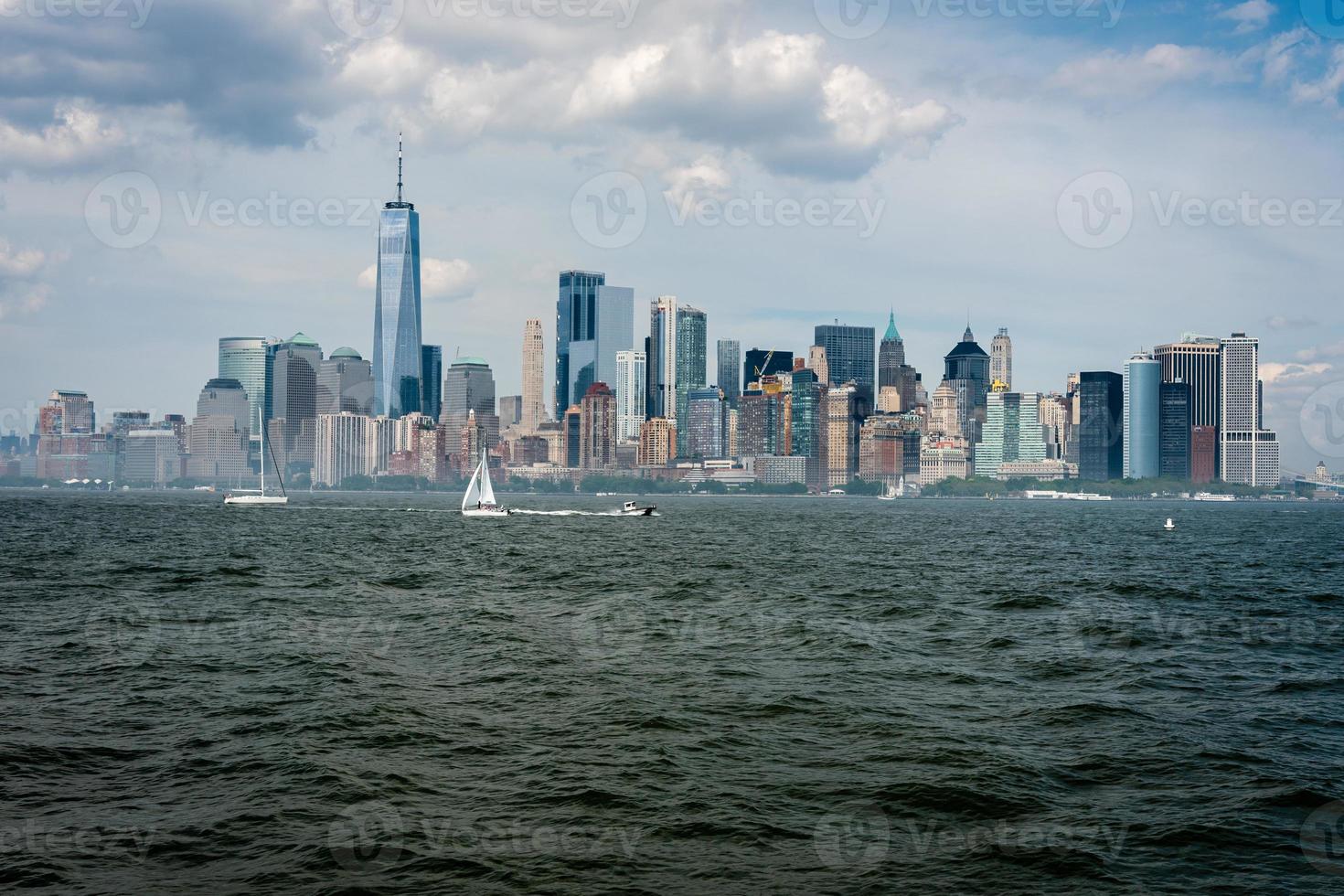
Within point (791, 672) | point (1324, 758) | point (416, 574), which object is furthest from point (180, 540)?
point (1324, 758)

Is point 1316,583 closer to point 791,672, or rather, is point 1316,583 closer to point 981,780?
point 791,672

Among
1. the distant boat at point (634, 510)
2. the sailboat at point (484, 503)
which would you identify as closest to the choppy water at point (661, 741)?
the sailboat at point (484, 503)

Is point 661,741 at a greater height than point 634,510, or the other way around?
point 661,741

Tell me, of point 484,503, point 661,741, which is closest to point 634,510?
point 484,503

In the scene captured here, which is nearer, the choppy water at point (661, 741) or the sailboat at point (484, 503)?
the choppy water at point (661, 741)

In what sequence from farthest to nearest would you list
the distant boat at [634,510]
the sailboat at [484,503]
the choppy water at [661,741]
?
the distant boat at [634,510], the sailboat at [484,503], the choppy water at [661,741]

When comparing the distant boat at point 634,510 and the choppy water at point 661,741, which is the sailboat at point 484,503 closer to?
the distant boat at point 634,510

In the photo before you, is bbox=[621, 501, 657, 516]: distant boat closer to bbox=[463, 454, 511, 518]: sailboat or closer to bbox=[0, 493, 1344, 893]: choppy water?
bbox=[463, 454, 511, 518]: sailboat

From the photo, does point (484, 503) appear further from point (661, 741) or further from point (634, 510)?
point (661, 741)
